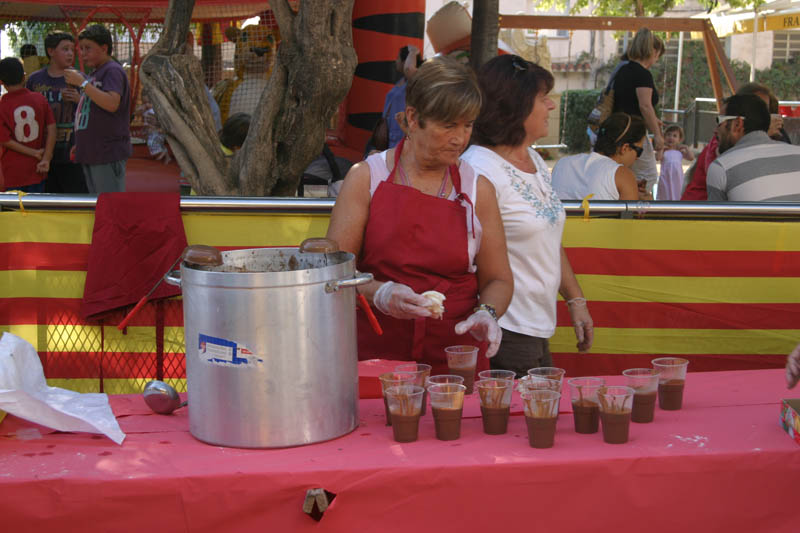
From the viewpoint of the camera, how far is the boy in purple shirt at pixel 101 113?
264 inches

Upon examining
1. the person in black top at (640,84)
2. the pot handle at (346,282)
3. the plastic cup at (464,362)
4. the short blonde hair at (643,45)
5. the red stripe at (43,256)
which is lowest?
the plastic cup at (464,362)

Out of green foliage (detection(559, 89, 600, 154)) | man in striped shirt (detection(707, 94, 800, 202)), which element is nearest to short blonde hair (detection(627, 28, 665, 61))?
man in striped shirt (detection(707, 94, 800, 202))

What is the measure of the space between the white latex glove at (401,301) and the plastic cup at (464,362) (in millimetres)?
186

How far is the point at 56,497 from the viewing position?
74.9 inches

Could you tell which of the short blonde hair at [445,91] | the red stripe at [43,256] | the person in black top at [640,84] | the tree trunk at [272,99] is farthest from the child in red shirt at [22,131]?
the short blonde hair at [445,91]

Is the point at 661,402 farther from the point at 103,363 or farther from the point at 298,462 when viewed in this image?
the point at 103,363

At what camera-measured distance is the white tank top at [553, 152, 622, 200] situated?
482cm

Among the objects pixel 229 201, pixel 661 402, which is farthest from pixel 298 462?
pixel 229 201

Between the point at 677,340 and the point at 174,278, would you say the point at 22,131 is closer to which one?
the point at 677,340

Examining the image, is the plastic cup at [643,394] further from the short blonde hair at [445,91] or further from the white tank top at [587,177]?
the white tank top at [587,177]

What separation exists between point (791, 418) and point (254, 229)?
2491 mm

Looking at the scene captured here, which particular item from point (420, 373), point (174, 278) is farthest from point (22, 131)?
point (420, 373)

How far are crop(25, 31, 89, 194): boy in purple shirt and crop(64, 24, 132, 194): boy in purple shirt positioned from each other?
0.90 meters

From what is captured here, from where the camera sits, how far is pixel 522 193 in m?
3.12
